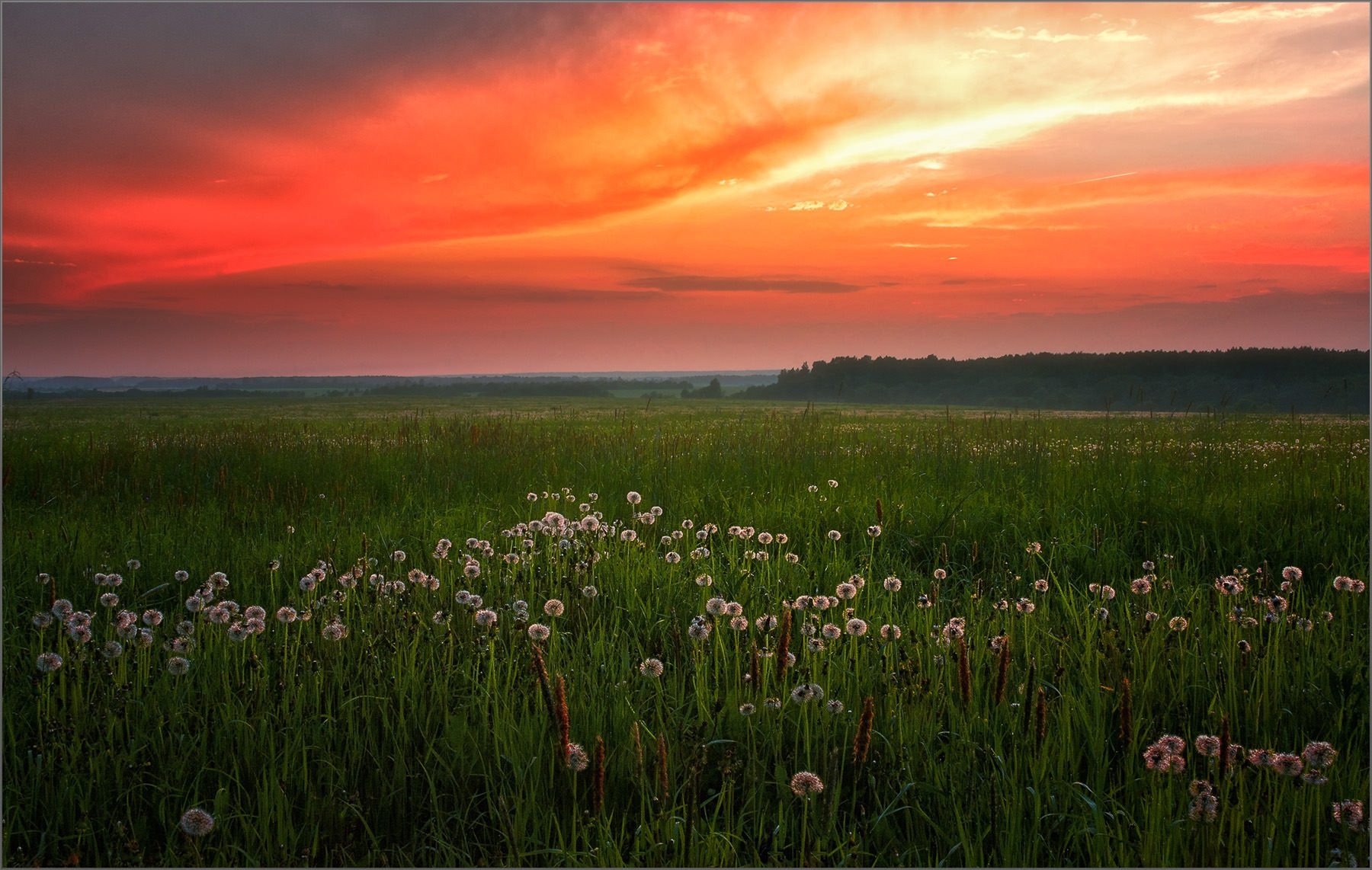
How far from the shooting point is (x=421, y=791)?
9.43 ft

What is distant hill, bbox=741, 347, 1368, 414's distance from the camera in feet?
110

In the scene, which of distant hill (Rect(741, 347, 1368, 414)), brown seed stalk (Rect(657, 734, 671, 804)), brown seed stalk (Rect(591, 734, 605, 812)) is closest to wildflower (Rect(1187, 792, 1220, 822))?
brown seed stalk (Rect(657, 734, 671, 804))

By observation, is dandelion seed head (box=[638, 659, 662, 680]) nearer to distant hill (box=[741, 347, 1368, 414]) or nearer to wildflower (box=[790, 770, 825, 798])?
wildflower (box=[790, 770, 825, 798])

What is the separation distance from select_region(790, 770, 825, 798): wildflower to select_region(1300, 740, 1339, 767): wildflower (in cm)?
155

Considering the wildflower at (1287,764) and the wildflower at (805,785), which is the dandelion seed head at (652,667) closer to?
the wildflower at (805,785)

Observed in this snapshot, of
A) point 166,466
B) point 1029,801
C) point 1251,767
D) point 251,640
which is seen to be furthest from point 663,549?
point 166,466

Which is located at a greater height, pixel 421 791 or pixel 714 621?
pixel 714 621

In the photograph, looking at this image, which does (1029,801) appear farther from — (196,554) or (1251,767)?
(196,554)

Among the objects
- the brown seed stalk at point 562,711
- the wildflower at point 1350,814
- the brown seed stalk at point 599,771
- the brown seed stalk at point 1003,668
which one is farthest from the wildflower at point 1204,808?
the brown seed stalk at point 562,711

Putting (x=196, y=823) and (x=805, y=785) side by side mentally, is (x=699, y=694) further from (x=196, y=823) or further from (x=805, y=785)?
(x=196, y=823)

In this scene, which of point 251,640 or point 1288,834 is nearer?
point 1288,834

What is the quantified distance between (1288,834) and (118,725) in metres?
4.33

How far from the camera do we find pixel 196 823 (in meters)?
2.24

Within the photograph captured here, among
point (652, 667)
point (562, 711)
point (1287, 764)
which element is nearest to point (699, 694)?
point (652, 667)
